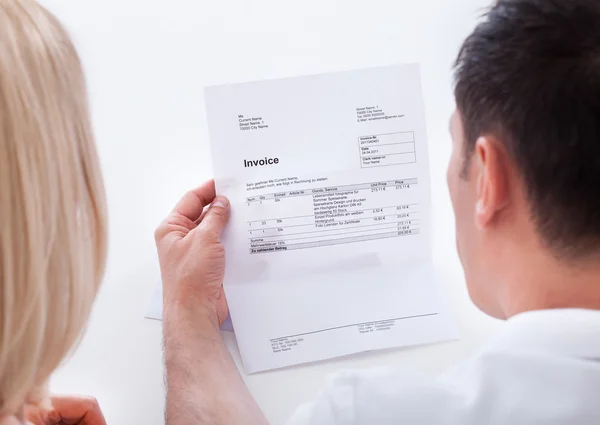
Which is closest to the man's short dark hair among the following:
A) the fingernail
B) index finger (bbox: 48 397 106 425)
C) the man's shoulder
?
the man's shoulder

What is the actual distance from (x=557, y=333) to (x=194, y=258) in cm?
41

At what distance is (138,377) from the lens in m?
0.75

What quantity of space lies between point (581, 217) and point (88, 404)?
567 millimetres

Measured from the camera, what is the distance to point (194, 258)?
74 cm

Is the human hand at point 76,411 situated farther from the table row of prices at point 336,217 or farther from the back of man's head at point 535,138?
the back of man's head at point 535,138

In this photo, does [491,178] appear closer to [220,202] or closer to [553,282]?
[553,282]

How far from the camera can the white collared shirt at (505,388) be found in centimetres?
49

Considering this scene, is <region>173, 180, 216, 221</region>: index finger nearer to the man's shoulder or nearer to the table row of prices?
the table row of prices

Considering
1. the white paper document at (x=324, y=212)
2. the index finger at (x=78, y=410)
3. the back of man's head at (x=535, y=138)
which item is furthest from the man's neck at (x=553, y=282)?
the index finger at (x=78, y=410)

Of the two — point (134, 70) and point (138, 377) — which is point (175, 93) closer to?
point (134, 70)

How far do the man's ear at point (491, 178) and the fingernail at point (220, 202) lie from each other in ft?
1.03

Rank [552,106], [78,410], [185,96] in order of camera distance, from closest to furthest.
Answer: [552,106] → [78,410] → [185,96]

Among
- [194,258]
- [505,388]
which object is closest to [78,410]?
[194,258]

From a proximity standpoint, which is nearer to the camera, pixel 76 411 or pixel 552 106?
pixel 552 106
